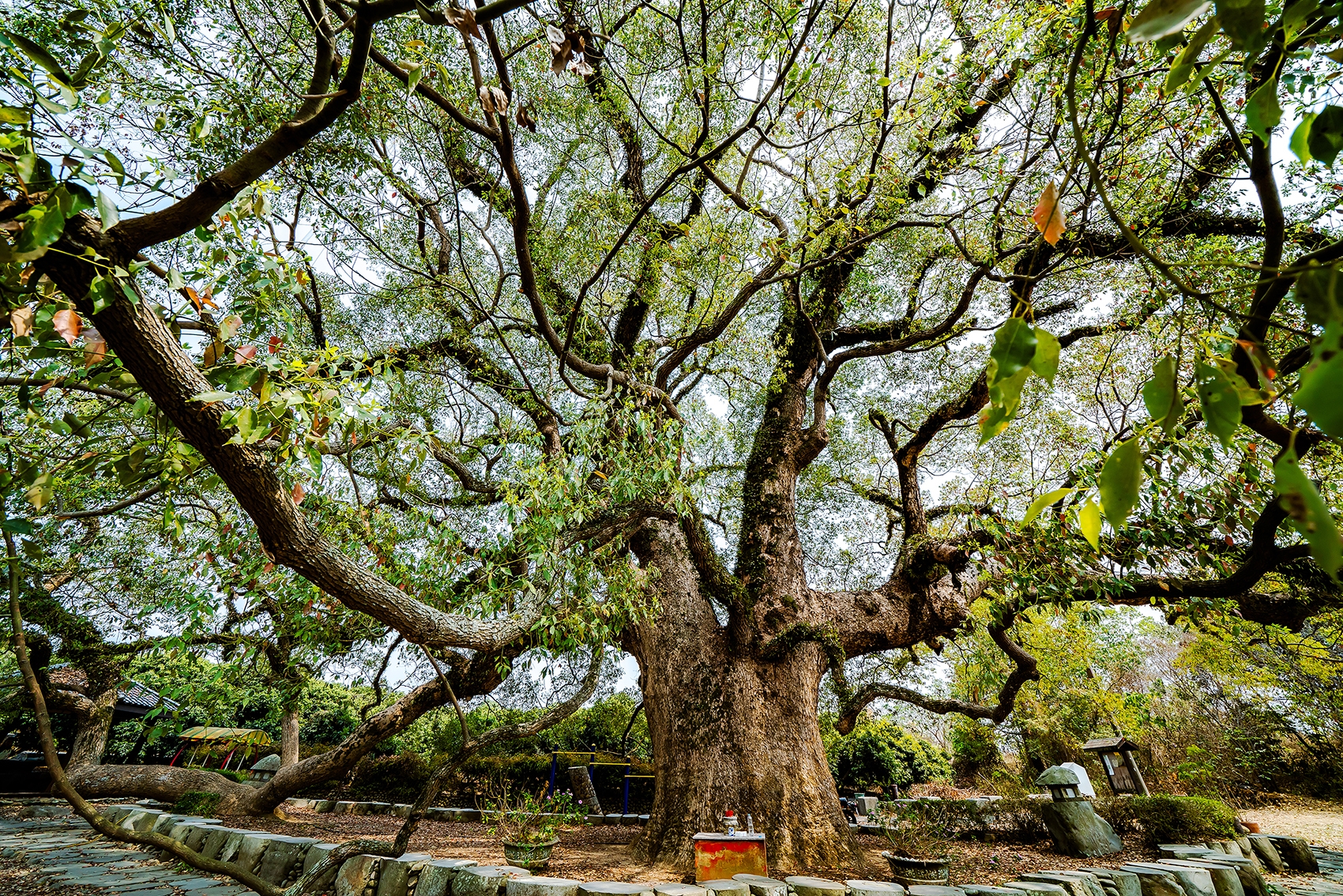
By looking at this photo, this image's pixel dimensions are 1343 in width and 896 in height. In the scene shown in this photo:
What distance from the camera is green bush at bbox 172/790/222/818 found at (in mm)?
7469

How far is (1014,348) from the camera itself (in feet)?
2.41

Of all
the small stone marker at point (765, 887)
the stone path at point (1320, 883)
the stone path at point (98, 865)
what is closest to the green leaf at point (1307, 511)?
the small stone marker at point (765, 887)

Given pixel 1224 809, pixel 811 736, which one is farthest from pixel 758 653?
pixel 1224 809

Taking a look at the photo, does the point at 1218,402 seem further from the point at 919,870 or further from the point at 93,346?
the point at 919,870

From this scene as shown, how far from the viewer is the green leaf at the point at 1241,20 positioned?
2.48 ft

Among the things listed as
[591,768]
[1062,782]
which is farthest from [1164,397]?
[591,768]

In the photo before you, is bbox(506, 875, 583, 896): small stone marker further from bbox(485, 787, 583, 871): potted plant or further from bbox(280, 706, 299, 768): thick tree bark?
bbox(280, 706, 299, 768): thick tree bark

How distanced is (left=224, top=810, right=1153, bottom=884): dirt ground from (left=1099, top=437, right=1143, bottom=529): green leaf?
471cm

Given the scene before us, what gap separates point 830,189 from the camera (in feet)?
19.0

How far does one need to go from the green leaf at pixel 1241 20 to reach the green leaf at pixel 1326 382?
55 cm

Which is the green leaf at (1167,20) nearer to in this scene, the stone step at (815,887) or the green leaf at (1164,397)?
the green leaf at (1164,397)

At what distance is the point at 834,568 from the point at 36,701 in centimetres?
956

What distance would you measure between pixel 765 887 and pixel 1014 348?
4080mm

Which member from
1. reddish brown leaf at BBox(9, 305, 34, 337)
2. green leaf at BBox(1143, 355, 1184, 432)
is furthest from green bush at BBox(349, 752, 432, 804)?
green leaf at BBox(1143, 355, 1184, 432)
